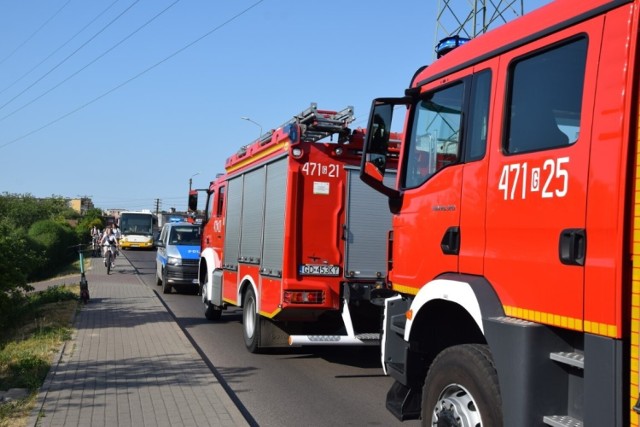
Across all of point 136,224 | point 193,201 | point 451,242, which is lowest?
point 136,224

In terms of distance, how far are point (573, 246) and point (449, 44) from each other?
8.64ft

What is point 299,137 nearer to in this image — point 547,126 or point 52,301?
point 547,126

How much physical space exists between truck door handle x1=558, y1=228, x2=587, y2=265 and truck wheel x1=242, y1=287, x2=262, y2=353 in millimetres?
6528

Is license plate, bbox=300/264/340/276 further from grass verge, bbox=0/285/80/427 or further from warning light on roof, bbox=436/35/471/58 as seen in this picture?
warning light on roof, bbox=436/35/471/58

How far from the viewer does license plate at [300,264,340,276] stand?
8516 millimetres

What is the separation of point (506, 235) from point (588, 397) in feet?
3.37

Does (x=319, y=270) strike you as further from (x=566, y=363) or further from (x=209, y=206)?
(x=209, y=206)

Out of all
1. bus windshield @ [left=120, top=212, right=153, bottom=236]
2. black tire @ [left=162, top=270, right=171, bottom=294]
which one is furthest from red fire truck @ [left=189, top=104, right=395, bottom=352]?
bus windshield @ [left=120, top=212, right=153, bottom=236]

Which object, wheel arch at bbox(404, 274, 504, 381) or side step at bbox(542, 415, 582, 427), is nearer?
side step at bbox(542, 415, 582, 427)

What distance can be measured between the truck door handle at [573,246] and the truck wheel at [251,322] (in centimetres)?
653

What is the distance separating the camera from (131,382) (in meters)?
7.28

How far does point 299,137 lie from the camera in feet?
28.0

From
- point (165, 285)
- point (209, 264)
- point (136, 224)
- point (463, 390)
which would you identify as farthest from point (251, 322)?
point (136, 224)

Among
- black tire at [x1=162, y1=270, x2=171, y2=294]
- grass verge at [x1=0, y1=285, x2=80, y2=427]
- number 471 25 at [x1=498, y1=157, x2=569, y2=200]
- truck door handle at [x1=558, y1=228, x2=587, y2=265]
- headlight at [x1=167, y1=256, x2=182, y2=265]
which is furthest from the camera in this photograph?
black tire at [x1=162, y1=270, x2=171, y2=294]
